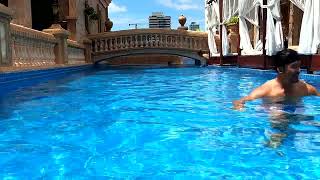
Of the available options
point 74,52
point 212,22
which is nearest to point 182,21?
point 212,22

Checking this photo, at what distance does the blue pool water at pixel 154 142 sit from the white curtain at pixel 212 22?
13901mm

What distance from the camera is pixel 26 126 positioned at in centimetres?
419

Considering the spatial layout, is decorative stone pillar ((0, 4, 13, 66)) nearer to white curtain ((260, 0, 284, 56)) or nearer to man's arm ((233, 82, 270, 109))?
man's arm ((233, 82, 270, 109))

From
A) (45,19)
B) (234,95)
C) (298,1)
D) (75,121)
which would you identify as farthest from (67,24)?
(75,121)

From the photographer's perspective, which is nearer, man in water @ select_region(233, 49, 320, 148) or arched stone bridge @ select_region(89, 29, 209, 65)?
man in water @ select_region(233, 49, 320, 148)

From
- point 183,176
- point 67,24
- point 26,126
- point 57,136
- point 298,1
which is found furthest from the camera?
point 67,24

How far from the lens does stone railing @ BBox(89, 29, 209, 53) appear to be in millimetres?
22297

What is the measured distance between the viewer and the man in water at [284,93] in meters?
3.93

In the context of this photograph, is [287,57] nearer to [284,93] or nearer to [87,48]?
[284,93]

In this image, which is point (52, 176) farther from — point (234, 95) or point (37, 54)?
point (37, 54)

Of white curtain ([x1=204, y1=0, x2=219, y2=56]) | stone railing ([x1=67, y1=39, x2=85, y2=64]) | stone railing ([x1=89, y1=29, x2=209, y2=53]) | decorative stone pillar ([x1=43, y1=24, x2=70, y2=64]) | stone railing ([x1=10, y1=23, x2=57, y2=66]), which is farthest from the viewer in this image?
stone railing ([x1=89, y1=29, x2=209, y2=53])

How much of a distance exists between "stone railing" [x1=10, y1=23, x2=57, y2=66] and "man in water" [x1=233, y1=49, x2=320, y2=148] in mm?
5819

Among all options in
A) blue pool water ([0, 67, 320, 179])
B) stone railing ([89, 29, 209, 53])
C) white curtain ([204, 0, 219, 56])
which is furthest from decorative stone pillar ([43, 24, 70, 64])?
stone railing ([89, 29, 209, 53])

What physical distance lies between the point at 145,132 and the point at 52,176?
1.44 m
